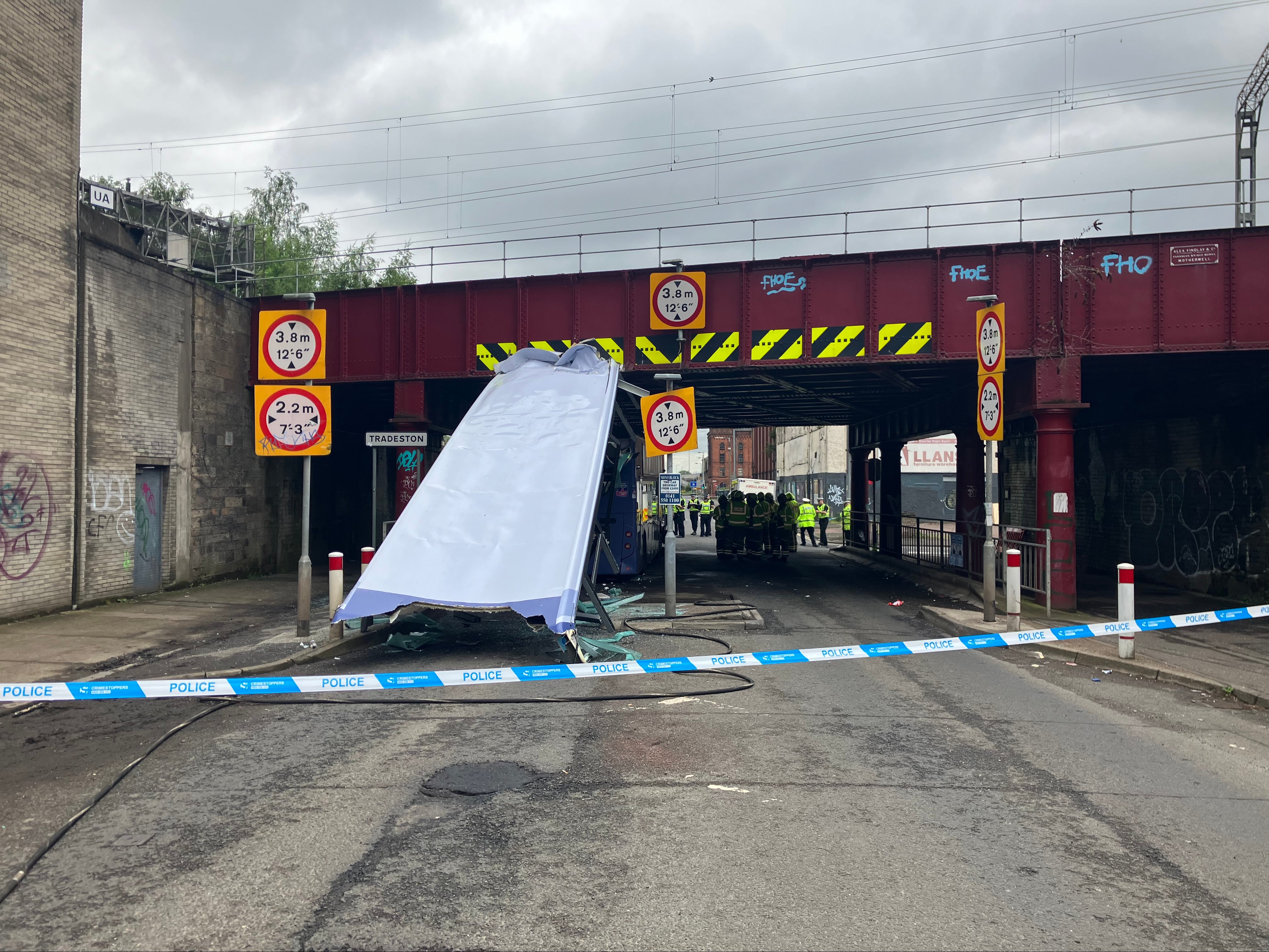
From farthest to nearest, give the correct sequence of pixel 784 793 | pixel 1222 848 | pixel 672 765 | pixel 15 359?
pixel 15 359
pixel 672 765
pixel 784 793
pixel 1222 848

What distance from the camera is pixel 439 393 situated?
22.0 meters

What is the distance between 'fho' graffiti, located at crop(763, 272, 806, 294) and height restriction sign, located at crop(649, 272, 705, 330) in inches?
47.5

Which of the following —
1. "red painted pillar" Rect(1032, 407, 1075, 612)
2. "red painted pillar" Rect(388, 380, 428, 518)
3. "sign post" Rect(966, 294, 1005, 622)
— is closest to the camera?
"sign post" Rect(966, 294, 1005, 622)

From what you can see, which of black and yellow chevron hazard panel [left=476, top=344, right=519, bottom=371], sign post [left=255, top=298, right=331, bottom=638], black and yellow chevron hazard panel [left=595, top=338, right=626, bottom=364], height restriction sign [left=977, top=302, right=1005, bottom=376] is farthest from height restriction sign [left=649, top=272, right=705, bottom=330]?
sign post [left=255, top=298, right=331, bottom=638]

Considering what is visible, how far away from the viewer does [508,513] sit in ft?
36.6

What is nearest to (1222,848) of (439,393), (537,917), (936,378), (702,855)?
(702,855)

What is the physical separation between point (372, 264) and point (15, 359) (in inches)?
1689

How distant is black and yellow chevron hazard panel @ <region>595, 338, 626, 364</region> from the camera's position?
61.1ft

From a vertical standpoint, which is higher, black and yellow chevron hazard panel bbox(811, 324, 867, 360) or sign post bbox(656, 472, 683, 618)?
black and yellow chevron hazard panel bbox(811, 324, 867, 360)

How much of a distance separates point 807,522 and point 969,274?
22.4m

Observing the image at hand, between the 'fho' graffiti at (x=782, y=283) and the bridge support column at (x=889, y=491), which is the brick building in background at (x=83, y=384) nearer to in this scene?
the 'fho' graffiti at (x=782, y=283)

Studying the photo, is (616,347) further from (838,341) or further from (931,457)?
(931,457)

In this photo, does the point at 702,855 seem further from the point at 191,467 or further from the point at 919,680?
the point at 191,467

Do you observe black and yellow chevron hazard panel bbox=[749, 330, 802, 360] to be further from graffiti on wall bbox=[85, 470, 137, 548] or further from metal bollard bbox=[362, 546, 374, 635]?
graffiti on wall bbox=[85, 470, 137, 548]
